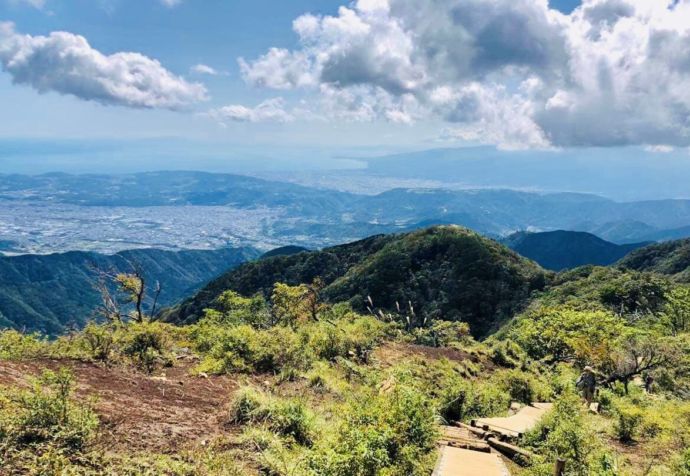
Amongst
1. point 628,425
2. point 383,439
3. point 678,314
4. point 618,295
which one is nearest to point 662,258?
point 618,295

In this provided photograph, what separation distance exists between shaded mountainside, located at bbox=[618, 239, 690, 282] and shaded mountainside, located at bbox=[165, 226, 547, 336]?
3612 centimetres

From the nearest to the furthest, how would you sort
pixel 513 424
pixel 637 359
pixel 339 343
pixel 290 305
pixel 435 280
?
1. pixel 513 424
2. pixel 339 343
3. pixel 637 359
4. pixel 290 305
5. pixel 435 280

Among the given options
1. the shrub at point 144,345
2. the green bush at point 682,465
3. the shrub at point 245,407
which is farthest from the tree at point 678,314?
the shrub at point 245,407

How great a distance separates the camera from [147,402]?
36.3 ft

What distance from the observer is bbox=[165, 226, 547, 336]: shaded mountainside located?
7562cm

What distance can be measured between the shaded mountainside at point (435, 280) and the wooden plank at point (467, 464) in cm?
6334

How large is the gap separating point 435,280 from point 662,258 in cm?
6831

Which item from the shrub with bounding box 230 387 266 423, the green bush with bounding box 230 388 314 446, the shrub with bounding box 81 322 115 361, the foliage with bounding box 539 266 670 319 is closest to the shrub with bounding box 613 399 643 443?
the green bush with bounding box 230 388 314 446

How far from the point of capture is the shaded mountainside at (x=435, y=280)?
7562 cm

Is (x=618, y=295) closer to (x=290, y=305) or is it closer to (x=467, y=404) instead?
(x=290, y=305)

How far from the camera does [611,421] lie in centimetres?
1420

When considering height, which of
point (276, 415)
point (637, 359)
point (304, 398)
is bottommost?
point (637, 359)

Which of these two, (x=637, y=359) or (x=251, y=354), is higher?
(x=251, y=354)

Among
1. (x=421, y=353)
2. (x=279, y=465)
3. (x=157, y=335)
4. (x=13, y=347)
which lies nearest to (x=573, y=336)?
(x=421, y=353)
